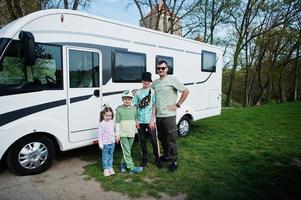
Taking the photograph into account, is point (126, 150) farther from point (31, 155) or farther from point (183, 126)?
point (183, 126)

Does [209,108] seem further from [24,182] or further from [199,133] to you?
[24,182]

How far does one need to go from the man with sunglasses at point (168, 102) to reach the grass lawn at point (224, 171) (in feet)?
1.85

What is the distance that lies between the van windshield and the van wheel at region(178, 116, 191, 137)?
3987mm

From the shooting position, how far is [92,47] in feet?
17.8

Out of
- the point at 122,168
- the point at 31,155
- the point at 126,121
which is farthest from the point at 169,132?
the point at 31,155

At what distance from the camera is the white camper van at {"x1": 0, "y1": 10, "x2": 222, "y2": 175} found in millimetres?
4406

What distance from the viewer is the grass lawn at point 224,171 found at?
4.27 m

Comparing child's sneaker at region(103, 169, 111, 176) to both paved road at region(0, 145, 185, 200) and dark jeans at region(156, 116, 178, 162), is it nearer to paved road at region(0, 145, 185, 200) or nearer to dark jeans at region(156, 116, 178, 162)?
paved road at region(0, 145, 185, 200)

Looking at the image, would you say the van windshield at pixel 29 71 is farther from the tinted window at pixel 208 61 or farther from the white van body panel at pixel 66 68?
the tinted window at pixel 208 61

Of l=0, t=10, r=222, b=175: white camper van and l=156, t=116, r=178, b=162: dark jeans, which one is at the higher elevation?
l=0, t=10, r=222, b=175: white camper van

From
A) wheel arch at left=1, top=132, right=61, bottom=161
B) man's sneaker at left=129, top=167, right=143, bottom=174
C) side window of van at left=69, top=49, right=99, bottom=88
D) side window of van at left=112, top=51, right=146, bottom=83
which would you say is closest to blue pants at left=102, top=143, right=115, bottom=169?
man's sneaker at left=129, top=167, right=143, bottom=174

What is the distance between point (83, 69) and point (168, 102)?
6.23 ft

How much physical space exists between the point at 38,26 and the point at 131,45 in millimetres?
2191

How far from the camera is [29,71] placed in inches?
181
